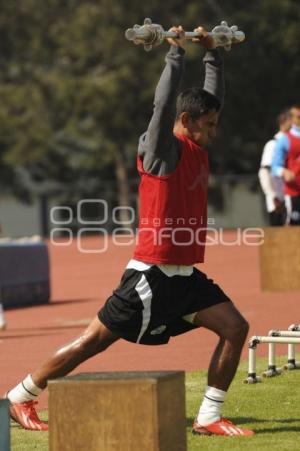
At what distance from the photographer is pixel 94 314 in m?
16.2

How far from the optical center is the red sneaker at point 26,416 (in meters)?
8.23

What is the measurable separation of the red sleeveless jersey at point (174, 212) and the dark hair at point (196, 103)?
163 millimetres

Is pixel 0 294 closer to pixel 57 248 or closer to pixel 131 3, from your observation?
pixel 57 248

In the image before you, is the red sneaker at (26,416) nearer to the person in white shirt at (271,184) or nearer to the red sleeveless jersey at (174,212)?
the red sleeveless jersey at (174,212)

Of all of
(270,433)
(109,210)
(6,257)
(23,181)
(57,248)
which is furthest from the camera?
(23,181)

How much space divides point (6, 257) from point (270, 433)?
9913 millimetres

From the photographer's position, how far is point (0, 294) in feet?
57.8

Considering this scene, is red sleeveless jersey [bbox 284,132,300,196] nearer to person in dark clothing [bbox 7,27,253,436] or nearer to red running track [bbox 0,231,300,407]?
red running track [bbox 0,231,300,407]

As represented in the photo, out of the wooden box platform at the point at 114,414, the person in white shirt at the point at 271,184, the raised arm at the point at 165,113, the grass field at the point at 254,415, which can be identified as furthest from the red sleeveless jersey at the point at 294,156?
the wooden box platform at the point at 114,414

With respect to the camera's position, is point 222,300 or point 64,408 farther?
point 222,300

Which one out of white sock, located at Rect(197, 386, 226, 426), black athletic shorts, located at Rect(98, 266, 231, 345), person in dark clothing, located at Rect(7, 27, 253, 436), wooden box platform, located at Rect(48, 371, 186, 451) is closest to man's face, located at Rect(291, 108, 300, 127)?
person in dark clothing, located at Rect(7, 27, 253, 436)

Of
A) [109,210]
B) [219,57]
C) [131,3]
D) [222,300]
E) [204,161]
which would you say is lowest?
[222,300]

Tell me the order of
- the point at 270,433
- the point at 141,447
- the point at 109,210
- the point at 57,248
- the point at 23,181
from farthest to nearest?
the point at 23,181
the point at 109,210
the point at 57,248
the point at 270,433
the point at 141,447

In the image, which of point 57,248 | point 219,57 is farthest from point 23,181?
point 219,57
